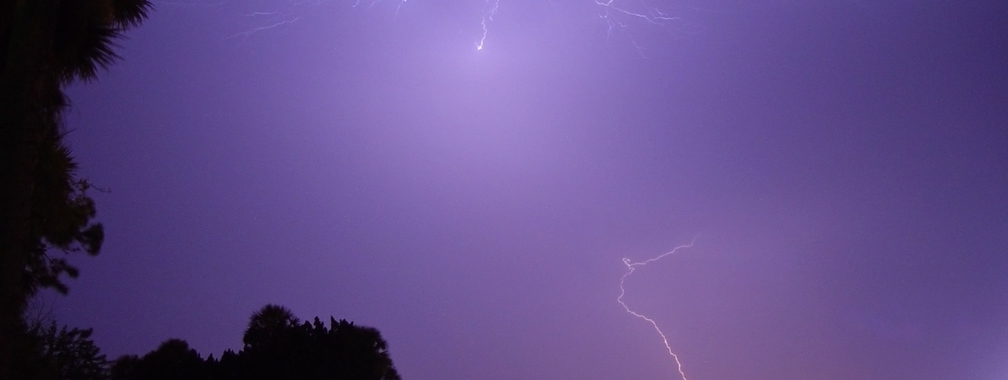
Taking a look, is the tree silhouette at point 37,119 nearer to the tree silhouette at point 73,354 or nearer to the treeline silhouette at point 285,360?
the tree silhouette at point 73,354

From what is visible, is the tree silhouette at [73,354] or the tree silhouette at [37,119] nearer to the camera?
the tree silhouette at [37,119]

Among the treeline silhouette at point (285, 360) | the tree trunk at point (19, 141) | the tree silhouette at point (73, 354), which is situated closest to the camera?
the tree trunk at point (19, 141)

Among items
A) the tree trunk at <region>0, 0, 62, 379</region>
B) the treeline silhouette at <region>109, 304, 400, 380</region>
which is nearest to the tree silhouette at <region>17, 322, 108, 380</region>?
the treeline silhouette at <region>109, 304, 400, 380</region>

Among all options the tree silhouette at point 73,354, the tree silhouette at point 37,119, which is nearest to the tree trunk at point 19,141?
the tree silhouette at point 37,119

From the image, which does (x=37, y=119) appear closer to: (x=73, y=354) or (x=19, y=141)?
(x=19, y=141)

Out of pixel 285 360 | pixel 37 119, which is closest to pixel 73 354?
Result: pixel 285 360
